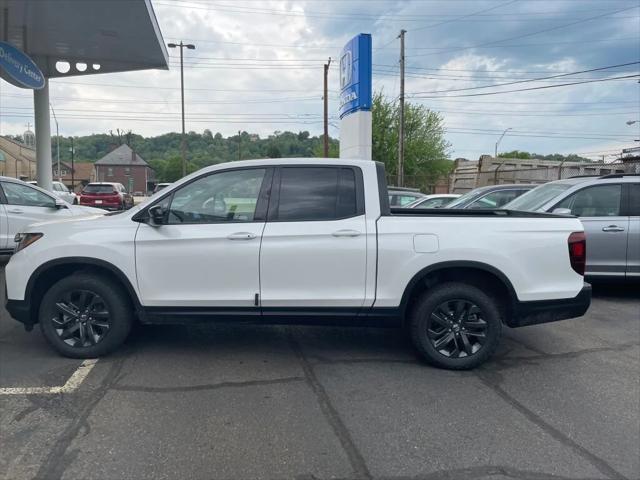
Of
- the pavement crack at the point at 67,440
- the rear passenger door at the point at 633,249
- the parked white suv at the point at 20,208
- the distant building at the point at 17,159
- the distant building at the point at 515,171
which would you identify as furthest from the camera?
the distant building at the point at 17,159

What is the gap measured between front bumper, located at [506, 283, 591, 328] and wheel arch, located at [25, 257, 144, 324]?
343cm

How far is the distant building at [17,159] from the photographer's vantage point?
6525 centimetres

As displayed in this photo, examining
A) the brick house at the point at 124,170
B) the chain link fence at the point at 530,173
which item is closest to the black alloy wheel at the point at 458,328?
the chain link fence at the point at 530,173

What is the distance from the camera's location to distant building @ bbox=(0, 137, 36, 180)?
65250 mm

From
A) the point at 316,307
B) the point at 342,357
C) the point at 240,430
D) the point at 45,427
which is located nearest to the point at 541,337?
the point at 342,357

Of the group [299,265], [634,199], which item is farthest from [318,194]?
[634,199]

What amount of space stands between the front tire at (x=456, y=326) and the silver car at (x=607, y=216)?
340cm

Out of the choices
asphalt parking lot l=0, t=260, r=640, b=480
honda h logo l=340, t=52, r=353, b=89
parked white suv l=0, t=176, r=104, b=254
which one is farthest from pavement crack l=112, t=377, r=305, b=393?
honda h logo l=340, t=52, r=353, b=89

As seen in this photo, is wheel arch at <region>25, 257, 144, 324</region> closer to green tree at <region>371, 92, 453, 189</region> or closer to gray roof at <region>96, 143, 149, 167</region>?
green tree at <region>371, 92, 453, 189</region>

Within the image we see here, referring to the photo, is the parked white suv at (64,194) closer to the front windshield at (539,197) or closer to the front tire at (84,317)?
the front tire at (84,317)

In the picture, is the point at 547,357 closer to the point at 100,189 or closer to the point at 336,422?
the point at 336,422

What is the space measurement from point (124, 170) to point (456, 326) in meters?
103

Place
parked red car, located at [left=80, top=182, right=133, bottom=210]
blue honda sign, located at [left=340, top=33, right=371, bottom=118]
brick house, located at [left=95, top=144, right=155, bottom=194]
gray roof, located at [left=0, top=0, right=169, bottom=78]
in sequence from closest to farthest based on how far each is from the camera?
gray roof, located at [left=0, top=0, right=169, bottom=78] → blue honda sign, located at [left=340, top=33, right=371, bottom=118] → parked red car, located at [left=80, top=182, right=133, bottom=210] → brick house, located at [left=95, top=144, right=155, bottom=194]

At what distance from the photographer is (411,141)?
4100 centimetres
